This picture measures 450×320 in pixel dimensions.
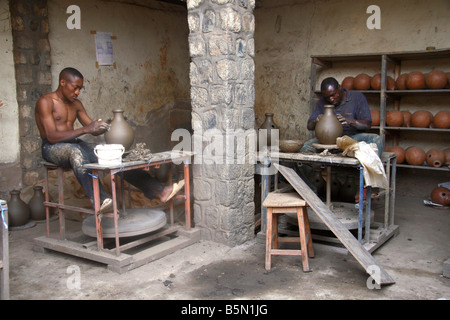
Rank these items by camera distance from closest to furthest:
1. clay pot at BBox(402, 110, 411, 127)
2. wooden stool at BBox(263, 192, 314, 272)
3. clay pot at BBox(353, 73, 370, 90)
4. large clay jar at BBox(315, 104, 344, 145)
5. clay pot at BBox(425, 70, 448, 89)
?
1. wooden stool at BBox(263, 192, 314, 272)
2. large clay jar at BBox(315, 104, 344, 145)
3. clay pot at BBox(425, 70, 448, 89)
4. clay pot at BBox(402, 110, 411, 127)
5. clay pot at BBox(353, 73, 370, 90)

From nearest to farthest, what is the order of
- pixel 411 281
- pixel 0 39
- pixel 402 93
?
pixel 411 281, pixel 0 39, pixel 402 93

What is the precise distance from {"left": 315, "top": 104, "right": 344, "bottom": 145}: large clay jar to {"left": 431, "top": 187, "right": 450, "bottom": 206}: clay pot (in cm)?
215

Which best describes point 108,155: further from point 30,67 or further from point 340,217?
point 30,67

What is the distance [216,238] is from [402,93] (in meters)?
3.70

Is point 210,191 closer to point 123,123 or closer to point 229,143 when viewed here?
point 229,143

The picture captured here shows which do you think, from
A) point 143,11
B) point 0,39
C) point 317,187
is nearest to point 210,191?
point 317,187

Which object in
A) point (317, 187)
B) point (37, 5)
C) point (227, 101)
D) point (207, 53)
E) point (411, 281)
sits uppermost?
point (37, 5)

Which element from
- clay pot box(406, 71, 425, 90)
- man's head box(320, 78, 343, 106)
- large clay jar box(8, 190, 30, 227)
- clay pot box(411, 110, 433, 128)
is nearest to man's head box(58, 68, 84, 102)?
large clay jar box(8, 190, 30, 227)

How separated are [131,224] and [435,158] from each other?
419 cm

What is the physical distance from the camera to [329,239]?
4340mm

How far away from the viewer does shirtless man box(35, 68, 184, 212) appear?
392 cm

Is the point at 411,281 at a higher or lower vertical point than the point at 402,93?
lower

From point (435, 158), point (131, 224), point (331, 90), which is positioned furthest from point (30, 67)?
point (435, 158)

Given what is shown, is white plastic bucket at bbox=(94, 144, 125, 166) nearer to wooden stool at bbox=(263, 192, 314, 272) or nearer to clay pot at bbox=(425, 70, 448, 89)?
wooden stool at bbox=(263, 192, 314, 272)
